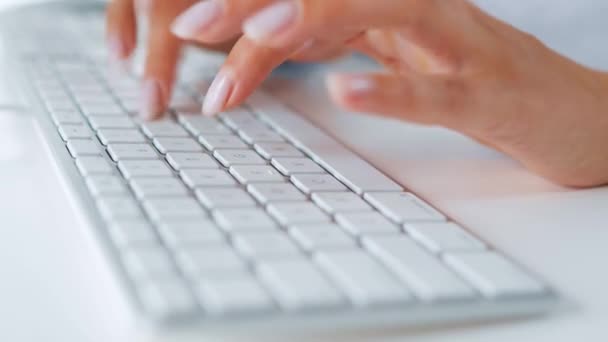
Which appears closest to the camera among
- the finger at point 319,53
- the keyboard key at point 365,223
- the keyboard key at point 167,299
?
the keyboard key at point 167,299

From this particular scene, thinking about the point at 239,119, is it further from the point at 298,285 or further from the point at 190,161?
the point at 298,285

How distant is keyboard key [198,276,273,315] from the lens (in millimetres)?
326

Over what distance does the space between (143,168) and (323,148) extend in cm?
15

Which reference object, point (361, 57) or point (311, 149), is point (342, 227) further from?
point (361, 57)

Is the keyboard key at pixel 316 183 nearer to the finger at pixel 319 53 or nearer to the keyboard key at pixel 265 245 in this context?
the keyboard key at pixel 265 245

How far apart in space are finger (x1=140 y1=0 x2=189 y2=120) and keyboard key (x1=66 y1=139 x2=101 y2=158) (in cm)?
9

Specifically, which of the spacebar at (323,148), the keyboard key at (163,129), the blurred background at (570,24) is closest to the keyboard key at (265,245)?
the spacebar at (323,148)

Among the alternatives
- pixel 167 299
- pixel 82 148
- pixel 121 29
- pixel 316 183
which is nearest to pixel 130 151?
pixel 82 148

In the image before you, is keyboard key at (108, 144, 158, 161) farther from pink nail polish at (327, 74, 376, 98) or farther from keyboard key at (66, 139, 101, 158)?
pink nail polish at (327, 74, 376, 98)

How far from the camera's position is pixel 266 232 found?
0.40 metres

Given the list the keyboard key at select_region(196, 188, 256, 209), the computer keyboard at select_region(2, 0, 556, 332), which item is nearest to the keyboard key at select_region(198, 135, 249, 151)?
the computer keyboard at select_region(2, 0, 556, 332)

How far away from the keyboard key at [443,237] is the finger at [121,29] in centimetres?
49

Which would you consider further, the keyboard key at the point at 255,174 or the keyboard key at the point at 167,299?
the keyboard key at the point at 255,174

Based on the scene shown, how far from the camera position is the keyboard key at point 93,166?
1.61ft
